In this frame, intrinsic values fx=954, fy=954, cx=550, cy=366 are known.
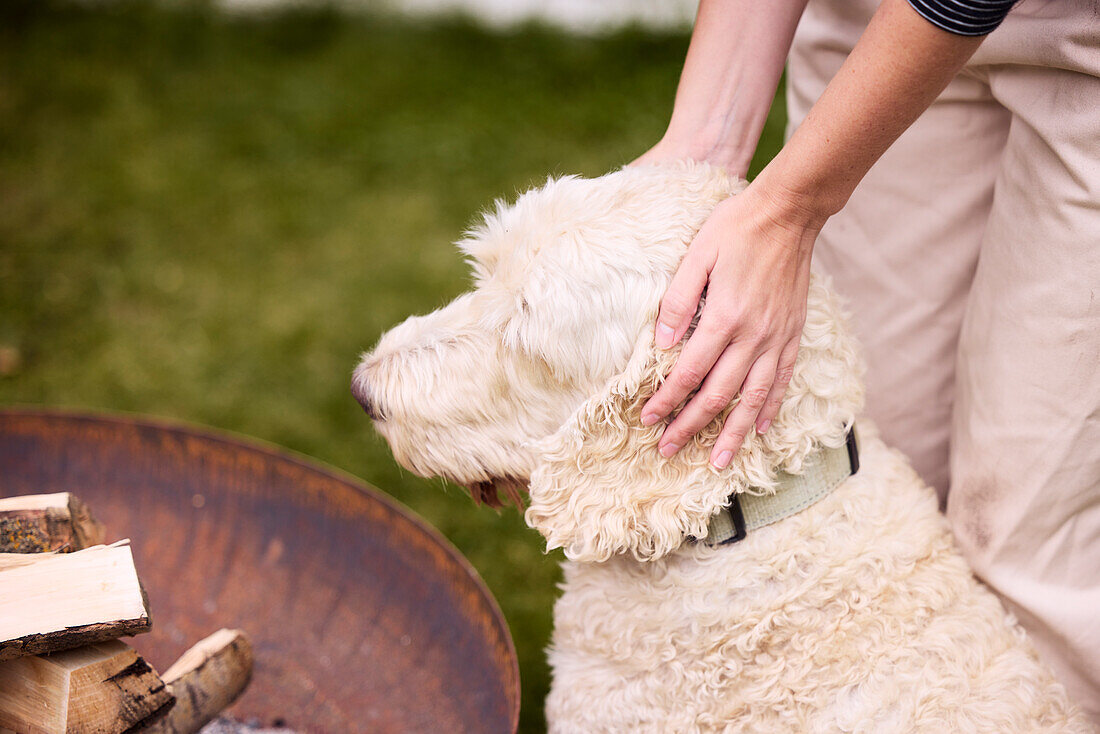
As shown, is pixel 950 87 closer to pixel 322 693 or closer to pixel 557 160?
A: pixel 322 693

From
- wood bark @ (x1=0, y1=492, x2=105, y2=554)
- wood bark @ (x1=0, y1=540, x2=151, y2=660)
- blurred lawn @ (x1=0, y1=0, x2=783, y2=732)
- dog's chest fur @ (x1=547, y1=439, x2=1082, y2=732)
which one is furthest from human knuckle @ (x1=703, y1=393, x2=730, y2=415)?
blurred lawn @ (x1=0, y1=0, x2=783, y2=732)

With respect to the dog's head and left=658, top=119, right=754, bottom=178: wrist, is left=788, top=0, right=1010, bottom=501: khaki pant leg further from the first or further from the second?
the dog's head

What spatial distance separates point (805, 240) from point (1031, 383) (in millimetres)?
594

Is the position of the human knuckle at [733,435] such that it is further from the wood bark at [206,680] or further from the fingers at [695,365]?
the wood bark at [206,680]

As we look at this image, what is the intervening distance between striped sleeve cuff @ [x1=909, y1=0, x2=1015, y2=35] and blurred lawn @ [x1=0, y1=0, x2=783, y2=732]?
2289mm

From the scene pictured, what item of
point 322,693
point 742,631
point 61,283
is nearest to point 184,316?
point 61,283

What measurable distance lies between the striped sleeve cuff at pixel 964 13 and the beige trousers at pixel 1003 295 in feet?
1.24

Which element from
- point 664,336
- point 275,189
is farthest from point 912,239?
point 275,189

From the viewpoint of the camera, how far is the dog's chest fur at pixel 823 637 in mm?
1653

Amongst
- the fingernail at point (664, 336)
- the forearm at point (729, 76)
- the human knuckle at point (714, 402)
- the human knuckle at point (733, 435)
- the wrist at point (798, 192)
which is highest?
the forearm at point (729, 76)

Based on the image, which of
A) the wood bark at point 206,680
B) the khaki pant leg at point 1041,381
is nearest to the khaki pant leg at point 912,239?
the khaki pant leg at point 1041,381

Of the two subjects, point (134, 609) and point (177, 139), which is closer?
point (134, 609)

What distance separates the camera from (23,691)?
1.48 metres

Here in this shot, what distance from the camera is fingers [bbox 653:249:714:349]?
1.57 m
